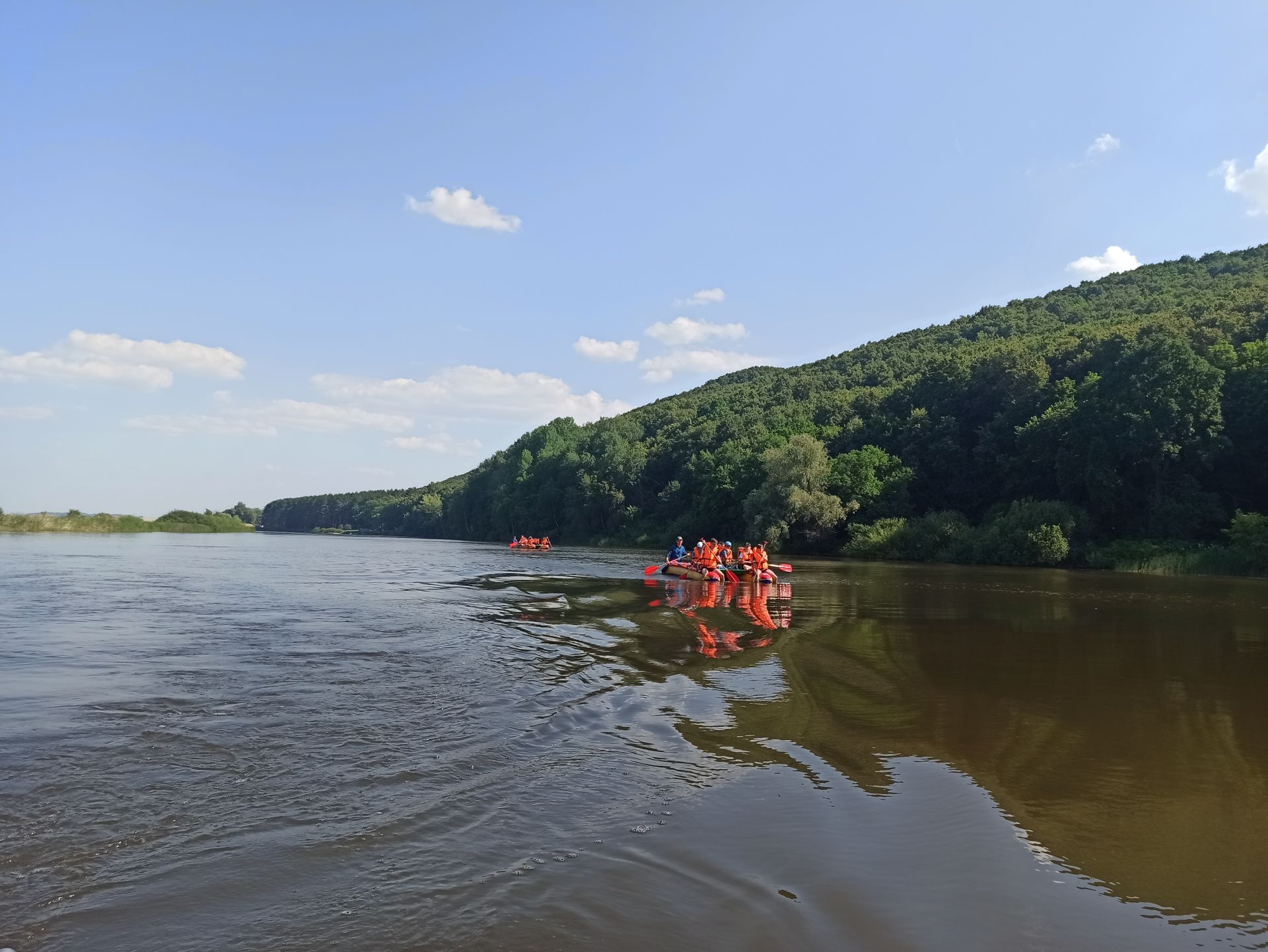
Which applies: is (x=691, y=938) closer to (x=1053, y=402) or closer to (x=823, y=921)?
(x=823, y=921)

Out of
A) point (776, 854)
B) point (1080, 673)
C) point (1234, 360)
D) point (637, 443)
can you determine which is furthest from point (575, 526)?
point (776, 854)

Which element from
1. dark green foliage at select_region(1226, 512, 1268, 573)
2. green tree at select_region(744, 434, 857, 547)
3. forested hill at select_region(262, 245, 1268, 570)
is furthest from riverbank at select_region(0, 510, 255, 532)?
dark green foliage at select_region(1226, 512, 1268, 573)

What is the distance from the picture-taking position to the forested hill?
145 ft

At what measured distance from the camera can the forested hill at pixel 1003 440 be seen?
4422cm

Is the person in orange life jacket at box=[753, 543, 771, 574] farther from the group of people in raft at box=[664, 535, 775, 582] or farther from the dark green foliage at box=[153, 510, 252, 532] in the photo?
the dark green foliage at box=[153, 510, 252, 532]

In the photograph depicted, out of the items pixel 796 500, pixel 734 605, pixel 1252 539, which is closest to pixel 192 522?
pixel 796 500

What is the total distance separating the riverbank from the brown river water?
227 feet

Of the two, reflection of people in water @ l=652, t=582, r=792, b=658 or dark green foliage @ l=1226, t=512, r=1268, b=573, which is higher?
dark green foliage @ l=1226, t=512, r=1268, b=573

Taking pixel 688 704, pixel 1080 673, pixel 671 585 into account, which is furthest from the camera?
pixel 671 585

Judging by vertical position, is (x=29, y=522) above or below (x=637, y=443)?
below

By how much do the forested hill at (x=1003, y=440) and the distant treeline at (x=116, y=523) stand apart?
144 ft

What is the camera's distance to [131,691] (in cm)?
1006

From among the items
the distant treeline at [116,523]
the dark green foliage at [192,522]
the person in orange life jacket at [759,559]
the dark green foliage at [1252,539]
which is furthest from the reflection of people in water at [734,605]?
the dark green foliage at [192,522]

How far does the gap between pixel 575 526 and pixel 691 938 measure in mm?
93727
